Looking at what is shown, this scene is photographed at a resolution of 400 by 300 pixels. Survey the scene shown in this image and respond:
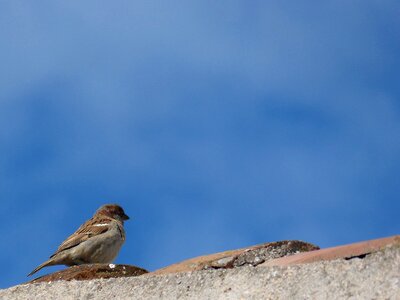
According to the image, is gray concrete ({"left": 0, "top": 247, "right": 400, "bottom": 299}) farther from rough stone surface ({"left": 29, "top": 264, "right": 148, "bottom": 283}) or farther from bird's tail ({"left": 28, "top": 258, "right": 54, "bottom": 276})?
bird's tail ({"left": 28, "top": 258, "right": 54, "bottom": 276})

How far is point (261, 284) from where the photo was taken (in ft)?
6.82

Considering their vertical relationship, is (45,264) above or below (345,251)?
above

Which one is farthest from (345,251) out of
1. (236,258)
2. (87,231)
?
(87,231)

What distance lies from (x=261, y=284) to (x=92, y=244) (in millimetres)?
5013

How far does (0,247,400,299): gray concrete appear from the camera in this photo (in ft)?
6.12

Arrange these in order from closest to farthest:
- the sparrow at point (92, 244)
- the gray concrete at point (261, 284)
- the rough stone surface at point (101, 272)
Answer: the gray concrete at point (261, 284), the rough stone surface at point (101, 272), the sparrow at point (92, 244)

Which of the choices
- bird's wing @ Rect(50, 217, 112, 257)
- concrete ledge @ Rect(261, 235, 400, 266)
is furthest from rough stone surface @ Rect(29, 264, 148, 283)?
bird's wing @ Rect(50, 217, 112, 257)

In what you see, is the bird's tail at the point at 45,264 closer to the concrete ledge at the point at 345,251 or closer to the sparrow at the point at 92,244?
the sparrow at the point at 92,244

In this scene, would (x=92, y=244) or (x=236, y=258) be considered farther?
(x=92, y=244)

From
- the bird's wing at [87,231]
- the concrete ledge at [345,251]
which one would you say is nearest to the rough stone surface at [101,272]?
the concrete ledge at [345,251]

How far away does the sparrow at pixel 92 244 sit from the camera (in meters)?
6.97

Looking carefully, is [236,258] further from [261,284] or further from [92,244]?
[92,244]

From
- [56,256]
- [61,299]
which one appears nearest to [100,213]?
[56,256]

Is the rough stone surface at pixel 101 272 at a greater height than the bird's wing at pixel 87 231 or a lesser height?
lesser
